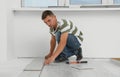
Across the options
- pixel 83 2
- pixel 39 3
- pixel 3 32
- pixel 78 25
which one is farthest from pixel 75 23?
pixel 3 32

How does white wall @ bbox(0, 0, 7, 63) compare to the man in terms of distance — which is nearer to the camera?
the man

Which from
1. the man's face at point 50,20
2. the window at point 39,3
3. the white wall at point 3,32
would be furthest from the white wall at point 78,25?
the man's face at point 50,20

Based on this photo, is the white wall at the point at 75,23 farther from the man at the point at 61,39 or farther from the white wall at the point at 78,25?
the man at the point at 61,39

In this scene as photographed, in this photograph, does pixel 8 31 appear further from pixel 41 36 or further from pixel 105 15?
pixel 105 15

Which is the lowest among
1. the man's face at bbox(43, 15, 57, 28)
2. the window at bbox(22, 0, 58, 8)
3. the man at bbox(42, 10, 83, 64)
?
the man at bbox(42, 10, 83, 64)

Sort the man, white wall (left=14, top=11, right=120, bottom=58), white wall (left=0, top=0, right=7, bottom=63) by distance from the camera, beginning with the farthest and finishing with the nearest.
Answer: white wall (left=14, top=11, right=120, bottom=58) < white wall (left=0, top=0, right=7, bottom=63) < the man

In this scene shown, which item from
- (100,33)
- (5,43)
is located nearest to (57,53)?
(5,43)

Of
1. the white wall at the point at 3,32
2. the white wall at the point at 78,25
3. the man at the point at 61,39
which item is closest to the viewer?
the man at the point at 61,39

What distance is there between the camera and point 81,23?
224cm

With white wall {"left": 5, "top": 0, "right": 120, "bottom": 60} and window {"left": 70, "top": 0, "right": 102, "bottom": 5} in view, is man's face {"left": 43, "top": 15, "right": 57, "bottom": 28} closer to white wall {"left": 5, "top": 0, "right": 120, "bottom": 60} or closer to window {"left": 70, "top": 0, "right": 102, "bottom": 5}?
white wall {"left": 5, "top": 0, "right": 120, "bottom": 60}

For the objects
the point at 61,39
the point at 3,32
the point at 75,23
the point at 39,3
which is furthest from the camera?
the point at 39,3

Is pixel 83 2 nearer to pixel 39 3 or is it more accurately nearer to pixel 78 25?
pixel 78 25

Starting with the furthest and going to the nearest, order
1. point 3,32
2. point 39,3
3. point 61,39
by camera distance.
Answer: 1. point 39,3
2. point 3,32
3. point 61,39

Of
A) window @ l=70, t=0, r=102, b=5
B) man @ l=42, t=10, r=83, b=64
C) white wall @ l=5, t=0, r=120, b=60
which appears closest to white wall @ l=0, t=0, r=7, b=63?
white wall @ l=5, t=0, r=120, b=60
